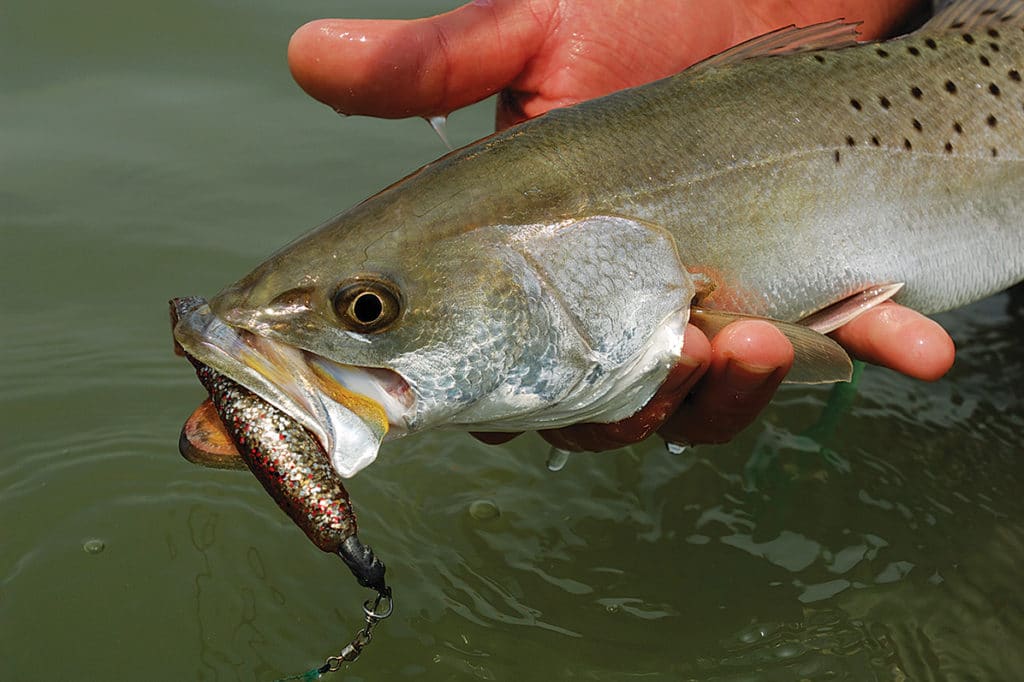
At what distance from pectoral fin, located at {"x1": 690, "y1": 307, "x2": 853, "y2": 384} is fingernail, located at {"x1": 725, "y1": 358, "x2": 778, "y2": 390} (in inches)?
3.1

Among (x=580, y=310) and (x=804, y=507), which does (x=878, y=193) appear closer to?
(x=580, y=310)

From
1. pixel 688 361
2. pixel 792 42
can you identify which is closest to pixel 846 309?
pixel 688 361

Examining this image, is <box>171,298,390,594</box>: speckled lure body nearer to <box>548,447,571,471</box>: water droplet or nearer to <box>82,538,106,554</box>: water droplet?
<box>548,447,571,471</box>: water droplet

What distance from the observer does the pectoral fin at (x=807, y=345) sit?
2.37 metres

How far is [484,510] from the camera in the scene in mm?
3420

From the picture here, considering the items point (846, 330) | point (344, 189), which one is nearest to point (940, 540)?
point (846, 330)

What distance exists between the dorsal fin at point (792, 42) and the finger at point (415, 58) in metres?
0.61

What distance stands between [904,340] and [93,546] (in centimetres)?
227

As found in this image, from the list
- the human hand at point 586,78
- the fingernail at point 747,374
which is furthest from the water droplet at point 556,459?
the fingernail at point 747,374

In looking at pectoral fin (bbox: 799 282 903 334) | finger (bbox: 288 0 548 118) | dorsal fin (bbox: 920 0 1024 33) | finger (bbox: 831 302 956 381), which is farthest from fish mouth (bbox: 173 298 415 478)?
dorsal fin (bbox: 920 0 1024 33)

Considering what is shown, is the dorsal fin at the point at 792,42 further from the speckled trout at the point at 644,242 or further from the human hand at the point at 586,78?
the human hand at the point at 586,78

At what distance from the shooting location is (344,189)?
471 cm

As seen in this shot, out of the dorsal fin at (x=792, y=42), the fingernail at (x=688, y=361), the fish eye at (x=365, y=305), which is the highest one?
the dorsal fin at (x=792, y=42)

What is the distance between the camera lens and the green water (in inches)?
117
